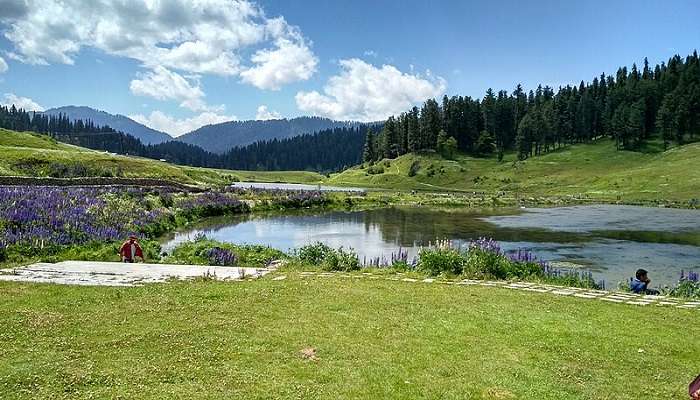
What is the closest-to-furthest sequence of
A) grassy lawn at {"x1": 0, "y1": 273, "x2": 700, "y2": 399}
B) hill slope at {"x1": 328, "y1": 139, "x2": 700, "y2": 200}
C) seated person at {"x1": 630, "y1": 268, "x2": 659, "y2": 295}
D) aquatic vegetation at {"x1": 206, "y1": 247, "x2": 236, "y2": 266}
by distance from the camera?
grassy lawn at {"x1": 0, "y1": 273, "x2": 700, "y2": 399} → seated person at {"x1": 630, "y1": 268, "x2": 659, "y2": 295} → aquatic vegetation at {"x1": 206, "y1": 247, "x2": 236, "y2": 266} → hill slope at {"x1": 328, "y1": 139, "x2": 700, "y2": 200}

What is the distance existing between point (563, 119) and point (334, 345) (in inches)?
6723

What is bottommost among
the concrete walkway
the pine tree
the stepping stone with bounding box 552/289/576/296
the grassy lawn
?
the concrete walkway

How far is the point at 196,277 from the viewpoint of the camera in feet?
59.4

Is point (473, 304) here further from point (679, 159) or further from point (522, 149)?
point (522, 149)

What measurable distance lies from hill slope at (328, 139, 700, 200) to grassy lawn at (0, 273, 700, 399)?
287 ft

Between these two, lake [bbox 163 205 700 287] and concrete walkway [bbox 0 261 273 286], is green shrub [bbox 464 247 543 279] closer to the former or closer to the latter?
lake [bbox 163 205 700 287]

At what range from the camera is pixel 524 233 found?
45.6 m

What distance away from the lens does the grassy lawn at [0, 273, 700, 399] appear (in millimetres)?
8500

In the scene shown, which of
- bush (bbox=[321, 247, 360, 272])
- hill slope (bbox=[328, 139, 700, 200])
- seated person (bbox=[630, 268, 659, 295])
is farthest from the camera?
hill slope (bbox=[328, 139, 700, 200])

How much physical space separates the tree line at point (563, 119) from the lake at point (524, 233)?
82886 mm

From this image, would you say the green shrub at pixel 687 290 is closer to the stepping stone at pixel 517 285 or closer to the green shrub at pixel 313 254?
the stepping stone at pixel 517 285

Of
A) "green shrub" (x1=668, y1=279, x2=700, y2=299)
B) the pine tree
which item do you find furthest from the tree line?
"green shrub" (x1=668, y1=279, x2=700, y2=299)

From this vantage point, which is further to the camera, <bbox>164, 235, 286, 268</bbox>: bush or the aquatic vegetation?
<bbox>164, 235, 286, 268</bbox>: bush

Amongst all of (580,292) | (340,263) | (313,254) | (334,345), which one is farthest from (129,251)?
(580,292)
